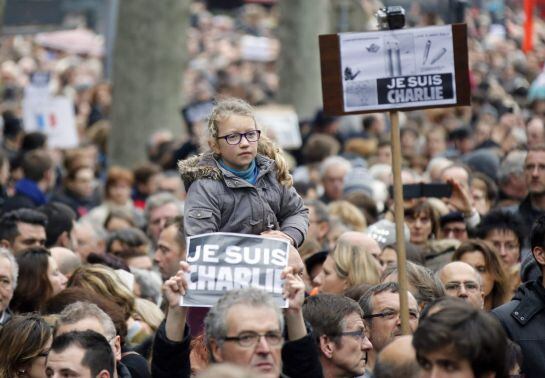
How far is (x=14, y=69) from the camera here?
104 feet

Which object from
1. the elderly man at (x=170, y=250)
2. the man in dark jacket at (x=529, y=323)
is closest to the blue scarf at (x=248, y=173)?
the man in dark jacket at (x=529, y=323)

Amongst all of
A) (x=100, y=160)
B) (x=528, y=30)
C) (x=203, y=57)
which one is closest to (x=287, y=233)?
(x=100, y=160)

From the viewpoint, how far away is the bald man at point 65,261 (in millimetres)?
9945

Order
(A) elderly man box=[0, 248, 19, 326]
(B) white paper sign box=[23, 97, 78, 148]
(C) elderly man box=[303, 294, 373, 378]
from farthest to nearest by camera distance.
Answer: (B) white paper sign box=[23, 97, 78, 148]
(A) elderly man box=[0, 248, 19, 326]
(C) elderly man box=[303, 294, 373, 378]

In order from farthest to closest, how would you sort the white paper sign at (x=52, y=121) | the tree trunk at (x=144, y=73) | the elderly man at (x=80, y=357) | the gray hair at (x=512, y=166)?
the tree trunk at (x=144, y=73) → the white paper sign at (x=52, y=121) → the gray hair at (x=512, y=166) → the elderly man at (x=80, y=357)

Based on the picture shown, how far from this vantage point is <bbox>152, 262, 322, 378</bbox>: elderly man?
5.60 metres

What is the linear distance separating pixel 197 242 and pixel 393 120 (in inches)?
71.5

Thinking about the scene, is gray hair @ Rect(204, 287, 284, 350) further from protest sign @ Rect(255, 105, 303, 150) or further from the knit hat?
protest sign @ Rect(255, 105, 303, 150)

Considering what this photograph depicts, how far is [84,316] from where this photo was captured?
22.9 ft

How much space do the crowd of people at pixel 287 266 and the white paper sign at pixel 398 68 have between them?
619mm

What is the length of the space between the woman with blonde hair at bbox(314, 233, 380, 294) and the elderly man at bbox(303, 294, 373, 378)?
210cm

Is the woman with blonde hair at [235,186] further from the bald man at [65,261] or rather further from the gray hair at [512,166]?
the gray hair at [512,166]

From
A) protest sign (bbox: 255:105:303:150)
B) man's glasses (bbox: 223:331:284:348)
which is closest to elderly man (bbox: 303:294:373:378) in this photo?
man's glasses (bbox: 223:331:284:348)

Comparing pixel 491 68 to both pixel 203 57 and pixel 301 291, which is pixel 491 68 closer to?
pixel 203 57
